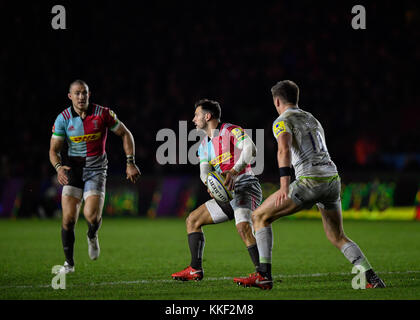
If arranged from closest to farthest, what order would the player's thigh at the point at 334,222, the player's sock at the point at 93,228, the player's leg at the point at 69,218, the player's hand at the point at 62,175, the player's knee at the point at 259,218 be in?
1. the player's knee at the point at 259,218
2. the player's thigh at the point at 334,222
3. the player's hand at the point at 62,175
4. the player's leg at the point at 69,218
5. the player's sock at the point at 93,228

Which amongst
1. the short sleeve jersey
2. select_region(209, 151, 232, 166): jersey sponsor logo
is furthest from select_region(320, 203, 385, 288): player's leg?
select_region(209, 151, 232, 166): jersey sponsor logo

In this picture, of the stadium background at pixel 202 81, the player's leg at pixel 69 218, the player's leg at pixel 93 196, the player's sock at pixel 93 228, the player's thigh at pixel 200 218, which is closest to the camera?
the player's thigh at pixel 200 218

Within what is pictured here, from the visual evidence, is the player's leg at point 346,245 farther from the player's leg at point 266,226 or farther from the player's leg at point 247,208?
the player's leg at point 247,208

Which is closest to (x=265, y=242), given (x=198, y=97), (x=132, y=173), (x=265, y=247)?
(x=265, y=247)

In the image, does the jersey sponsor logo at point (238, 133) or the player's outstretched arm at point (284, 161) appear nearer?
the player's outstretched arm at point (284, 161)

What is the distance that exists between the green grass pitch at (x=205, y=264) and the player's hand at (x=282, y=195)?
89 centimetres

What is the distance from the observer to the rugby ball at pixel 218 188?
24.3 ft

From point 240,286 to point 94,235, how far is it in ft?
8.49

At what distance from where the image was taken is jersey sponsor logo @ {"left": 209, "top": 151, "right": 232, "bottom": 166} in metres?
7.75

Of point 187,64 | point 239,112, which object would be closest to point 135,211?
point 239,112

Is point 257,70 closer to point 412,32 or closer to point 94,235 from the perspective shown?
point 412,32

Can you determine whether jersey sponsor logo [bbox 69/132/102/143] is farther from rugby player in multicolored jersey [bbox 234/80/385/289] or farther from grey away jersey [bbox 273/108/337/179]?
grey away jersey [bbox 273/108/337/179]

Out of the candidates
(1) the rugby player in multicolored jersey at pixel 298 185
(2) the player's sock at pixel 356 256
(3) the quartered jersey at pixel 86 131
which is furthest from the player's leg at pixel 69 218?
(2) the player's sock at pixel 356 256

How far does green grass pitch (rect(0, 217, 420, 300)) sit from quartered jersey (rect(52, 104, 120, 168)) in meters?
1.47
